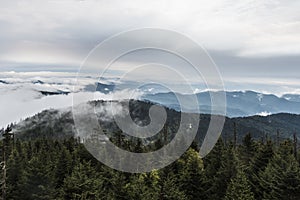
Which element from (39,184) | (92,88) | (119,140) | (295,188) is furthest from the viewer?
(119,140)

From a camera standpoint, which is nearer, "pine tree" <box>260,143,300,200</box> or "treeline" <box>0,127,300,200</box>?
"pine tree" <box>260,143,300,200</box>

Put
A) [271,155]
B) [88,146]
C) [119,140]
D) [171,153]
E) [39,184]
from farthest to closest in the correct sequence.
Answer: [119,140], [88,146], [171,153], [271,155], [39,184]

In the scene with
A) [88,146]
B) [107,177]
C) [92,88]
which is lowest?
[107,177]

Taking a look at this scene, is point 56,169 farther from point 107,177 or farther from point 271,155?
point 271,155

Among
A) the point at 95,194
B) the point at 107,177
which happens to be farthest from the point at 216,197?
the point at 107,177

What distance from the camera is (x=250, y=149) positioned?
2832 inches

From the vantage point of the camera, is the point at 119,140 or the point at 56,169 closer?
the point at 56,169

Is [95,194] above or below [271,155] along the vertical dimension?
below

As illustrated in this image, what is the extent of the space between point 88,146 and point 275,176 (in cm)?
3892

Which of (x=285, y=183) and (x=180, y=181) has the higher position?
(x=285, y=183)

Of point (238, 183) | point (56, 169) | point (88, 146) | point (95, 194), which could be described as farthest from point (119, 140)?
point (238, 183)

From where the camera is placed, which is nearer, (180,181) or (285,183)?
(285,183)

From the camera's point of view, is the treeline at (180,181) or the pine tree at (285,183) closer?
the pine tree at (285,183)

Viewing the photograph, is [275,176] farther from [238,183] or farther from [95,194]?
[95,194]
